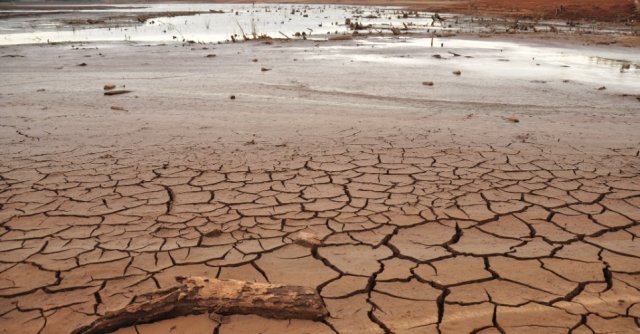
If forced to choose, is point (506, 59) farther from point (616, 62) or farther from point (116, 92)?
point (116, 92)

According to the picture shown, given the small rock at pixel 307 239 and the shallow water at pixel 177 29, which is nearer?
the small rock at pixel 307 239

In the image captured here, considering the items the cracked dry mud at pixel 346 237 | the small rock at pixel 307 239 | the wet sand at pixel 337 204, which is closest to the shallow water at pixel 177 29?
the wet sand at pixel 337 204

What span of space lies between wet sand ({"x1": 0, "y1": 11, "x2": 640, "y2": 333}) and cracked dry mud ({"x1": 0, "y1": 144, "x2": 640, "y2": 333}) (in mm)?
12

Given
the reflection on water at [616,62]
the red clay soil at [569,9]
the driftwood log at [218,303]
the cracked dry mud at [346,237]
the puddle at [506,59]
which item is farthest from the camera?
the red clay soil at [569,9]

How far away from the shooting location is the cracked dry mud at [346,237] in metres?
2.06

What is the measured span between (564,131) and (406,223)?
9.80 ft

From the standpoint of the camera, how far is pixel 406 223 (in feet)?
9.47

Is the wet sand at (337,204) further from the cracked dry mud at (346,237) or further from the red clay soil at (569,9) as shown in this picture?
the red clay soil at (569,9)

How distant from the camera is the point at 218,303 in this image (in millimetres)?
2004

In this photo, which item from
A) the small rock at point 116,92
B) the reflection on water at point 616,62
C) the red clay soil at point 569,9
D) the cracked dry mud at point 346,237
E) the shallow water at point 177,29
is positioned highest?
the red clay soil at point 569,9

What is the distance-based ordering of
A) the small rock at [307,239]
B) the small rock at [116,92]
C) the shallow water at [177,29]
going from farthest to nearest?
the shallow water at [177,29], the small rock at [116,92], the small rock at [307,239]

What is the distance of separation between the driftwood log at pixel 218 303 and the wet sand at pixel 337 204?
42 millimetres

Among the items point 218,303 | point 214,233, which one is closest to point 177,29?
point 214,233

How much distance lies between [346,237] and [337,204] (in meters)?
0.48
